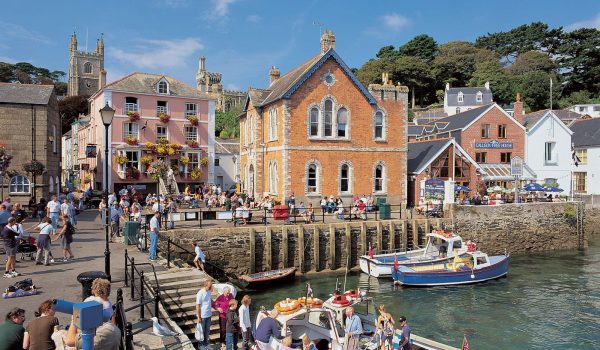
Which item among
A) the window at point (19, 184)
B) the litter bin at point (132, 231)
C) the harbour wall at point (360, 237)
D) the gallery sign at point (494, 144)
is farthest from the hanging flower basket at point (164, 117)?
the gallery sign at point (494, 144)

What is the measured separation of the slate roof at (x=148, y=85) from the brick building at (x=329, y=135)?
859 cm

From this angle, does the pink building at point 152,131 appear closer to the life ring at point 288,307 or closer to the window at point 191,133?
the window at point 191,133

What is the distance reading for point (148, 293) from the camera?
44.5ft

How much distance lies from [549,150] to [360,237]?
2769 centimetres

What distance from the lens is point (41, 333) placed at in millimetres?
7375

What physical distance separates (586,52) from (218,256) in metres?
82.3

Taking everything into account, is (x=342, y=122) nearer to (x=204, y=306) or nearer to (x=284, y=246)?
(x=284, y=246)

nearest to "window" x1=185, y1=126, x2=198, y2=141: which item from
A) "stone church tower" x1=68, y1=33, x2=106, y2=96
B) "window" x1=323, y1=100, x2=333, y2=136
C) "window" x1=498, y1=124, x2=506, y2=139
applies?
"window" x1=323, y1=100, x2=333, y2=136

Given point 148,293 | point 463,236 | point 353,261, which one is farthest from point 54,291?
point 463,236

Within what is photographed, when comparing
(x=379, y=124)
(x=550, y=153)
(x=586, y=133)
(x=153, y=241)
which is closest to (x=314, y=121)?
(x=379, y=124)

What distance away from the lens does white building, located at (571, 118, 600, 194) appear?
43656mm

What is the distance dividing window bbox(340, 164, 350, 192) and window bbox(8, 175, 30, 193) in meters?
19.9

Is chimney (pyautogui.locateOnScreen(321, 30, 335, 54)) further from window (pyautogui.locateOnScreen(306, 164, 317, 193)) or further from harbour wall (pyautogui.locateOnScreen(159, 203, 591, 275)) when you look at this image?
harbour wall (pyautogui.locateOnScreen(159, 203, 591, 275))

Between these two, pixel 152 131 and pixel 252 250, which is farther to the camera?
pixel 152 131
